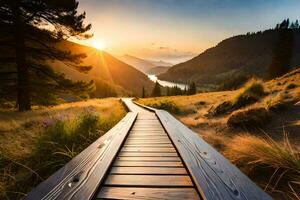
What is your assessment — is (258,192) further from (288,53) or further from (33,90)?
(288,53)

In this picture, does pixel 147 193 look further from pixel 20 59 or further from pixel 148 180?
pixel 20 59

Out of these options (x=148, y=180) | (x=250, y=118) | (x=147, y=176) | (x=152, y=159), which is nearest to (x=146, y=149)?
(x=152, y=159)

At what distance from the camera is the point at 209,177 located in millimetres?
2217

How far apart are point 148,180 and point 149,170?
303mm

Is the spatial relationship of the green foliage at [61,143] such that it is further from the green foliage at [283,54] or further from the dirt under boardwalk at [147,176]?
the green foliage at [283,54]

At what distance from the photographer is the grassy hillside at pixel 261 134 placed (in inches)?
129

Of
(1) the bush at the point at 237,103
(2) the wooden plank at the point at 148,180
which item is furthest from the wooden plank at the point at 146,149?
(1) the bush at the point at 237,103

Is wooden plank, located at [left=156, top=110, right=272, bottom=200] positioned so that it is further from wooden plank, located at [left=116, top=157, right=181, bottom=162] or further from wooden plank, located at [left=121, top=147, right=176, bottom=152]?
wooden plank, located at [left=121, top=147, right=176, bottom=152]

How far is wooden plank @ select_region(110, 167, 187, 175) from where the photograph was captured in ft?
8.48

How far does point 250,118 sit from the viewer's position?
744cm

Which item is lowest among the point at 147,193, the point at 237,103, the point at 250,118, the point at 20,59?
the point at 147,193

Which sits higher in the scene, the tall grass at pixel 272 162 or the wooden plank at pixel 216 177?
the wooden plank at pixel 216 177

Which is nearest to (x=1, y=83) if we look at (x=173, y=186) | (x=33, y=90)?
(x=33, y=90)

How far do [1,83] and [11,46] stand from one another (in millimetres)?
2433
